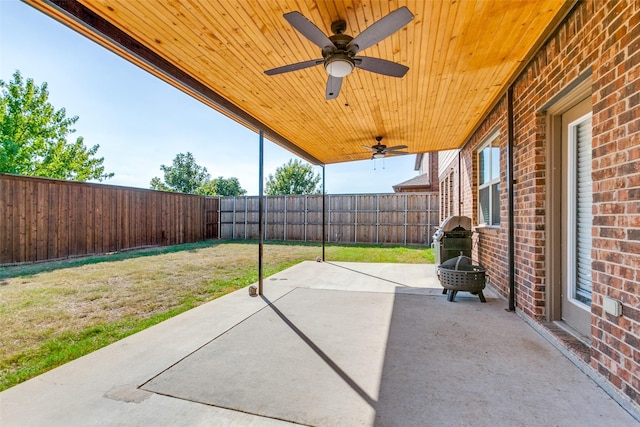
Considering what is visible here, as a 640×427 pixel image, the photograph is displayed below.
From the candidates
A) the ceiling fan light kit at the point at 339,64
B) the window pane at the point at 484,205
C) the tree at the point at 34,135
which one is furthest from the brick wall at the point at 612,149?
the tree at the point at 34,135

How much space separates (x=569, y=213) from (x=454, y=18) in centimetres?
200

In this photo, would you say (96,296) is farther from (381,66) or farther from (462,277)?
(462,277)

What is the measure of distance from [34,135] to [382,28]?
1796 centimetres

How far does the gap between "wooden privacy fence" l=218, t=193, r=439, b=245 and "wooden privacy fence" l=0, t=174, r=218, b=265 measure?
260cm

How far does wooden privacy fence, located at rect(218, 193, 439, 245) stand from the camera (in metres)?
12.1

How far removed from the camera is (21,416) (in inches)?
69.9

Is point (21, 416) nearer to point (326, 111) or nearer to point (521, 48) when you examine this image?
point (326, 111)

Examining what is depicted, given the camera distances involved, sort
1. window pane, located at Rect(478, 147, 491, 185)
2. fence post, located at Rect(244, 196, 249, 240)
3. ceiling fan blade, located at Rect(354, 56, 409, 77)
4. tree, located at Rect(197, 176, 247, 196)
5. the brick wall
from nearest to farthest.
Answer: the brick wall, ceiling fan blade, located at Rect(354, 56, 409, 77), window pane, located at Rect(478, 147, 491, 185), fence post, located at Rect(244, 196, 249, 240), tree, located at Rect(197, 176, 247, 196)

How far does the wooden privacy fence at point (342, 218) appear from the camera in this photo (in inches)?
478

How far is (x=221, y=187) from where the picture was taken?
1351 inches

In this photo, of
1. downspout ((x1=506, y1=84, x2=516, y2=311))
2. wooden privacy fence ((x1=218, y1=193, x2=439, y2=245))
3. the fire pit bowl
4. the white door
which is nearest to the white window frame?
downspout ((x1=506, y1=84, x2=516, y2=311))

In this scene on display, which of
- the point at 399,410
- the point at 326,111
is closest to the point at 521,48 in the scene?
the point at 326,111

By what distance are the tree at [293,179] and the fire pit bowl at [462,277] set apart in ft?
88.7

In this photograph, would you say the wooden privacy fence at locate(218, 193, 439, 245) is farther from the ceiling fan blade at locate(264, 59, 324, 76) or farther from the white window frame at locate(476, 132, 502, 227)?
the ceiling fan blade at locate(264, 59, 324, 76)
